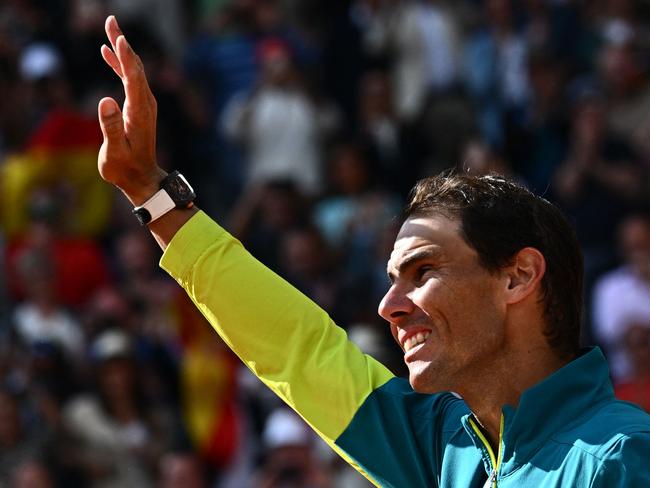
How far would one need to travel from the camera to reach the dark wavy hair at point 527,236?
3061mm

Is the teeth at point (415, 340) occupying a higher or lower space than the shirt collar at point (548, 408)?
higher

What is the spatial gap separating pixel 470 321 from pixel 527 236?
8.5 inches

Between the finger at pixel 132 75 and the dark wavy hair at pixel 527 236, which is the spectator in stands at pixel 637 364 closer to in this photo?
the dark wavy hair at pixel 527 236

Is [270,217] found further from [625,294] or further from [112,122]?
[112,122]

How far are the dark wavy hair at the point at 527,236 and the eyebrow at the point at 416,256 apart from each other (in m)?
0.07

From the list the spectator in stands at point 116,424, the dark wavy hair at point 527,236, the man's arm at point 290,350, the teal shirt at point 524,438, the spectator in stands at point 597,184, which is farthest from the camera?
the spectator in stands at point 597,184

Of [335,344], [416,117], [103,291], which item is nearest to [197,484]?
[103,291]

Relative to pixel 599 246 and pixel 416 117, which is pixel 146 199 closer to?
pixel 599 246

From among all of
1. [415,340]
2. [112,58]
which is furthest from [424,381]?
[112,58]

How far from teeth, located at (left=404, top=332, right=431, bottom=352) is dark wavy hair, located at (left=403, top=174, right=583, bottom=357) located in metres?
0.19

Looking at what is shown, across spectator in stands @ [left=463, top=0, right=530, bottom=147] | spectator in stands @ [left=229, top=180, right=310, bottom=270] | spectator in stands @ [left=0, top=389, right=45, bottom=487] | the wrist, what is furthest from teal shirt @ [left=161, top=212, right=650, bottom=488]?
spectator in stands @ [left=463, top=0, right=530, bottom=147]

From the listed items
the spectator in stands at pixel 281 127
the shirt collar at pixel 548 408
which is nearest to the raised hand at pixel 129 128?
the shirt collar at pixel 548 408

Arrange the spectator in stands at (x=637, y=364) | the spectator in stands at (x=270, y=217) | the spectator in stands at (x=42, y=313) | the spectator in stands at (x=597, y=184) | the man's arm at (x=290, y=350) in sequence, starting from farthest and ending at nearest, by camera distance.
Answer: the spectator in stands at (x=270, y=217), the spectator in stands at (x=597, y=184), the spectator in stands at (x=42, y=313), the spectator in stands at (x=637, y=364), the man's arm at (x=290, y=350)

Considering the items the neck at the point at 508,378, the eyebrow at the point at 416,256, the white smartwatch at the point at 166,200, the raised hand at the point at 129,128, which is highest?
the raised hand at the point at 129,128
